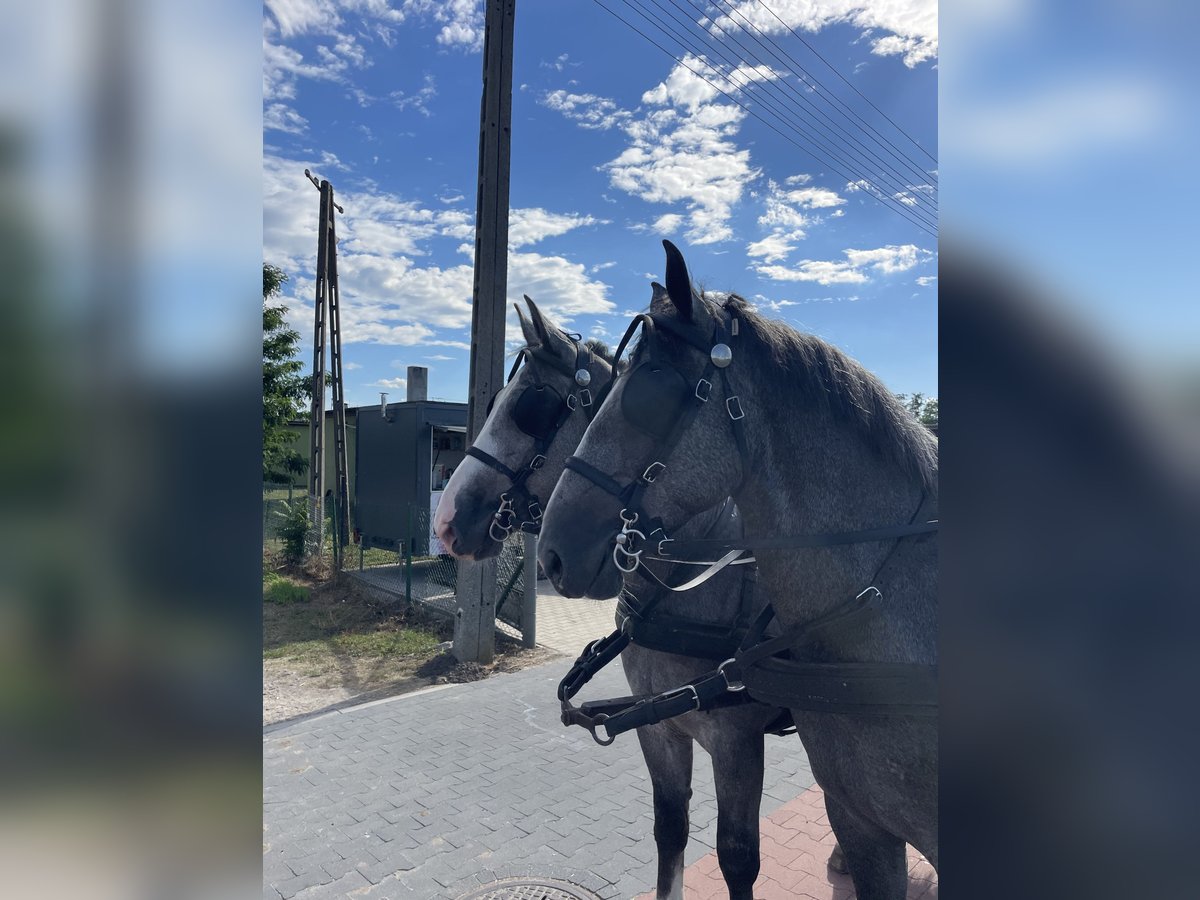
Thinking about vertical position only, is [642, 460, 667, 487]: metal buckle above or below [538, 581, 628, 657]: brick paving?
above

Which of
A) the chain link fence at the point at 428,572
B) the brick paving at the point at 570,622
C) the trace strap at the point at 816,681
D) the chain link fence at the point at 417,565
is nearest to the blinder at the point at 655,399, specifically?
the trace strap at the point at 816,681

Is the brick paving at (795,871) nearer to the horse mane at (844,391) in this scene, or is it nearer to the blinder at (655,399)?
the horse mane at (844,391)

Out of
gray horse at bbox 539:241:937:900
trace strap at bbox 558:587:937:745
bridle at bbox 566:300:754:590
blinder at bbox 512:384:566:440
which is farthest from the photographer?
blinder at bbox 512:384:566:440

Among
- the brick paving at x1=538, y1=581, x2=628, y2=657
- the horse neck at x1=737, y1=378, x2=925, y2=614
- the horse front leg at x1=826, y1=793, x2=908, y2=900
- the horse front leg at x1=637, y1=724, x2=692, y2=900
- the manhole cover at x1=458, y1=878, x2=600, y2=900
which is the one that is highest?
the horse neck at x1=737, y1=378, x2=925, y2=614

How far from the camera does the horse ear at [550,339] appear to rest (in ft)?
10.8

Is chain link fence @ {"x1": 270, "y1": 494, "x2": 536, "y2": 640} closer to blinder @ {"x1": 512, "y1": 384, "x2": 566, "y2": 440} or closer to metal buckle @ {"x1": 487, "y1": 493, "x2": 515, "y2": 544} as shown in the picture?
metal buckle @ {"x1": 487, "y1": 493, "x2": 515, "y2": 544}

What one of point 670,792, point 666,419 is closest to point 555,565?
point 666,419

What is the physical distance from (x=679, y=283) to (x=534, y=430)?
147cm

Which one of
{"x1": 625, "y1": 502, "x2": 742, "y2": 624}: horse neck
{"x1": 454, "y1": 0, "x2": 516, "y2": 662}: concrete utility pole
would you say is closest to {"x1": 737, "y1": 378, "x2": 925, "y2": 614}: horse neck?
{"x1": 625, "y1": 502, "x2": 742, "y2": 624}: horse neck

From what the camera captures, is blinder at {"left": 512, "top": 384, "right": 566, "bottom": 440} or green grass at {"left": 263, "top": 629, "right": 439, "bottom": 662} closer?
blinder at {"left": 512, "top": 384, "right": 566, "bottom": 440}

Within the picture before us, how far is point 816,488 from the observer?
1.79m

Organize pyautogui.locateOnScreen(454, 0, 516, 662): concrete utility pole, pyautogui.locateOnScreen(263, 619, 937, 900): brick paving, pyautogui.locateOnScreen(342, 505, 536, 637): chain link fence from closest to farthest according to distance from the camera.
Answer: pyautogui.locateOnScreen(263, 619, 937, 900): brick paving
pyautogui.locateOnScreen(454, 0, 516, 662): concrete utility pole
pyautogui.locateOnScreen(342, 505, 536, 637): chain link fence

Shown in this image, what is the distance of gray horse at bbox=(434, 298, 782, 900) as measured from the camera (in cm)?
253
